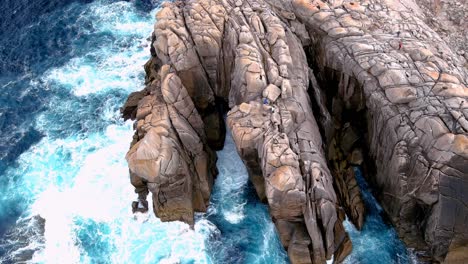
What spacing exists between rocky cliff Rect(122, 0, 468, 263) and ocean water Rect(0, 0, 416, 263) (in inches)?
83.0

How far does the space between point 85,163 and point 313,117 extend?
74.9ft

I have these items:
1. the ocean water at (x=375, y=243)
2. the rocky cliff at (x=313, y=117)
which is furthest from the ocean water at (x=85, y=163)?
the rocky cliff at (x=313, y=117)

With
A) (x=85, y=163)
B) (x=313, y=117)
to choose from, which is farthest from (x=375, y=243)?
(x=85, y=163)

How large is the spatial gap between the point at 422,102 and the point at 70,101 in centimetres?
3660

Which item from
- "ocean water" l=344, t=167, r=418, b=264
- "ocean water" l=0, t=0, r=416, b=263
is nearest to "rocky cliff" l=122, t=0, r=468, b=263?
"ocean water" l=344, t=167, r=418, b=264

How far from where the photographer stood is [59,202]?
45.8 m

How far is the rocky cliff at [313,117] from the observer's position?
123 feet

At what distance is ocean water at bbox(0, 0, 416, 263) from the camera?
139 ft

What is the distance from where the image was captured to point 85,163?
48.9m

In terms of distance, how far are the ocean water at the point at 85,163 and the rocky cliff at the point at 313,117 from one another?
2109 millimetres

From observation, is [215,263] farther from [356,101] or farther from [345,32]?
[345,32]

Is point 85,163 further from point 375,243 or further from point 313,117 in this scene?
point 375,243

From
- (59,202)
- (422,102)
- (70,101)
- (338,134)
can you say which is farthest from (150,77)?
(422,102)

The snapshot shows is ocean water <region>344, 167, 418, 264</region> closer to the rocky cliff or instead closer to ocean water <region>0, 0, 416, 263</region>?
ocean water <region>0, 0, 416, 263</region>
